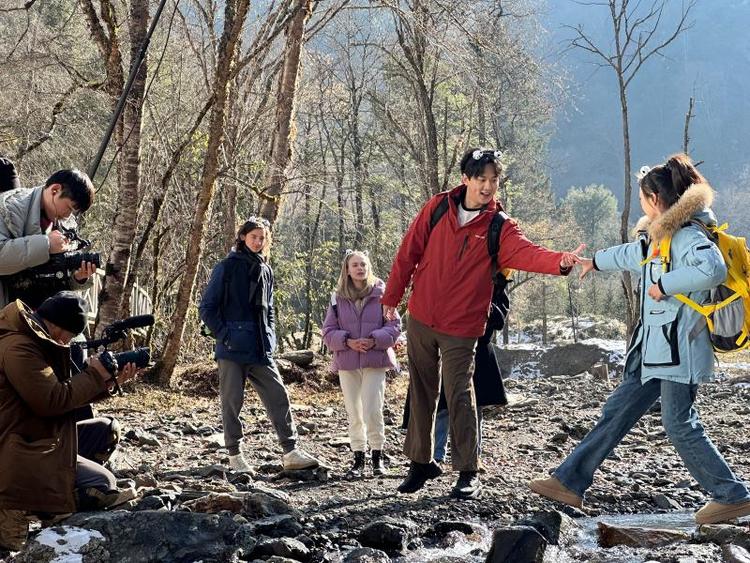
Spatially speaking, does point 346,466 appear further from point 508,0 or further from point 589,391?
point 508,0

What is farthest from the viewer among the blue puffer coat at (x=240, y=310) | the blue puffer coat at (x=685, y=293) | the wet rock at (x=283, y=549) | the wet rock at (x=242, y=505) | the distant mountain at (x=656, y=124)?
the distant mountain at (x=656, y=124)

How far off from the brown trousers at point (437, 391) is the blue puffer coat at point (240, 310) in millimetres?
1501

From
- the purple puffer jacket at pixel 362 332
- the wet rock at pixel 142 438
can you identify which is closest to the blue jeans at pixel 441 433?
the purple puffer jacket at pixel 362 332

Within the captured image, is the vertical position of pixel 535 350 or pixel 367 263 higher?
pixel 367 263

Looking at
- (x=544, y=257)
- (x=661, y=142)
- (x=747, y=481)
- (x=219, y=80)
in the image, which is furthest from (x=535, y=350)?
(x=661, y=142)

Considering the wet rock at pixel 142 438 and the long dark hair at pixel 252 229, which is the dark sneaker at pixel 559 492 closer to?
the long dark hair at pixel 252 229

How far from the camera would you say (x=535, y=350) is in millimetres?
23516

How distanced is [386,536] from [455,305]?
66.4 inches

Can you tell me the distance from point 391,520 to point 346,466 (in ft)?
9.09

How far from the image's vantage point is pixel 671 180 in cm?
497

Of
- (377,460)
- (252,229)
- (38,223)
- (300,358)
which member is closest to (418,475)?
(377,460)

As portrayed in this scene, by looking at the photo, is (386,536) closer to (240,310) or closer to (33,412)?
(33,412)

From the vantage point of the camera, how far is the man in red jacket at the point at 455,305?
5.80 metres

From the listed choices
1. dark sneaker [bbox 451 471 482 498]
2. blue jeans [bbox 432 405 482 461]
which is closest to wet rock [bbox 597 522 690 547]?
dark sneaker [bbox 451 471 482 498]
